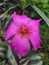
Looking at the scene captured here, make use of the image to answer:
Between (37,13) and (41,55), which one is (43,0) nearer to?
(37,13)

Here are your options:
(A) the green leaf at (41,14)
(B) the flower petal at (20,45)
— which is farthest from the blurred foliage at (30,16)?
(B) the flower petal at (20,45)

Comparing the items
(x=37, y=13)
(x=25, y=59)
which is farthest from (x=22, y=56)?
(x=37, y=13)

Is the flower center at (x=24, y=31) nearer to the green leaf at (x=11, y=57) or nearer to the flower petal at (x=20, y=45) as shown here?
the flower petal at (x=20, y=45)

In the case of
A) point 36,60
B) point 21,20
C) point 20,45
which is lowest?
point 36,60

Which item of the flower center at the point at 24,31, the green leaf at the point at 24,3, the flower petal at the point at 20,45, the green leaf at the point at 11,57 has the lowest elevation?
the green leaf at the point at 11,57

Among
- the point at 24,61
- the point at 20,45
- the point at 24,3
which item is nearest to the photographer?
the point at 20,45

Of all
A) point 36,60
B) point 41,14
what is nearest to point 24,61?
point 36,60

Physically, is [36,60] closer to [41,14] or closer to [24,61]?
[24,61]
